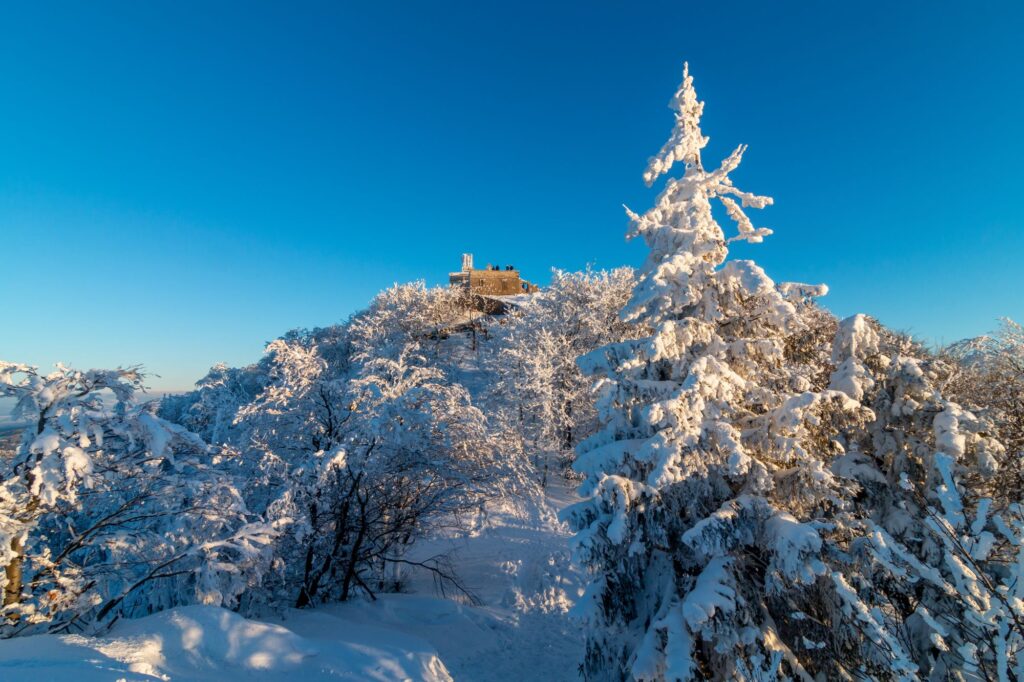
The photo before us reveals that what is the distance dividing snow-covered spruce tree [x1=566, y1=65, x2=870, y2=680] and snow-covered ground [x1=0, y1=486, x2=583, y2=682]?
154 inches

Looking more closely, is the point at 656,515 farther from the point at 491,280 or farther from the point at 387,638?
the point at 491,280

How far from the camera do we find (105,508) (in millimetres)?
10039

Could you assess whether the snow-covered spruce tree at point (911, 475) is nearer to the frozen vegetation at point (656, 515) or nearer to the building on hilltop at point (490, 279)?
the frozen vegetation at point (656, 515)

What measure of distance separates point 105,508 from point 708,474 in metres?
12.3

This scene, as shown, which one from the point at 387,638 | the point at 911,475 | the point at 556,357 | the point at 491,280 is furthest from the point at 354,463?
the point at 491,280

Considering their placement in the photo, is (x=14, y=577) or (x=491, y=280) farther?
(x=491, y=280)

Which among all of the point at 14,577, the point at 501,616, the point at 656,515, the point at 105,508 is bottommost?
the point at 501,616

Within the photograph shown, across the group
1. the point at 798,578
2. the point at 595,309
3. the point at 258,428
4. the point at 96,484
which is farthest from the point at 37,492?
the point at 595,309

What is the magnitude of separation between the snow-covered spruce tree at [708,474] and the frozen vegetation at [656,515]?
0.14ft

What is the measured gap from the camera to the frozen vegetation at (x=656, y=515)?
6.63 metres

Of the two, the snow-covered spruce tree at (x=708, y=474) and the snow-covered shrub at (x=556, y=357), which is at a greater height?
the snow-covered shrub at (x=556, y=357)

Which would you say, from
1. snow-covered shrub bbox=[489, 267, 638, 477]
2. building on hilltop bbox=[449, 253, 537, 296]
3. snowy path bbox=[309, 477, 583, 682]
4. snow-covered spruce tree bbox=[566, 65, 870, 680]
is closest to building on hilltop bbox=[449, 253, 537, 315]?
building on hilltop bbox=[449, 253, 537, 296]

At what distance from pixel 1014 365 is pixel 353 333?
41757 millimetres

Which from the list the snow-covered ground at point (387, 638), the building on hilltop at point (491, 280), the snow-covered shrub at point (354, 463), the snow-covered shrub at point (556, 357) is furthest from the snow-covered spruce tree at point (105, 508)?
the building on hilltop at point (491, 280)
